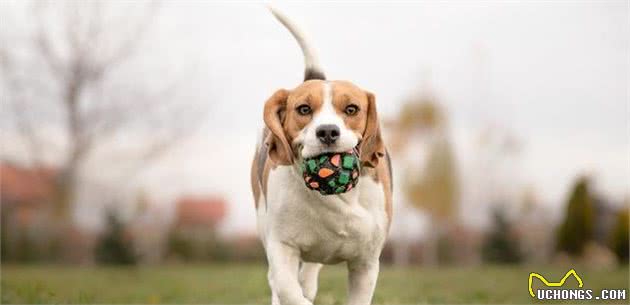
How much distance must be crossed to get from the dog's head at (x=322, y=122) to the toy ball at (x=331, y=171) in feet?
0.15

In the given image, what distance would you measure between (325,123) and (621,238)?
44.9 ft

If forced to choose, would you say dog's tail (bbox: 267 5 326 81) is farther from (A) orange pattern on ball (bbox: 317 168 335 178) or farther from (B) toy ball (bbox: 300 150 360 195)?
(A) orange pattern on ball (bbox: 317 168 335 178)

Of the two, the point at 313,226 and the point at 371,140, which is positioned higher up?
the point at 371,140

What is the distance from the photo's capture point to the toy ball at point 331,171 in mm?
4465

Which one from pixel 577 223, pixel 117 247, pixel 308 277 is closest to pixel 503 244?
pixel 577 223

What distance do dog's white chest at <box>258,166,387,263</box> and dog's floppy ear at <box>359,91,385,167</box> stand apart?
23cm

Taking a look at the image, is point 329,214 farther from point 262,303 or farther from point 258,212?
point 262,303

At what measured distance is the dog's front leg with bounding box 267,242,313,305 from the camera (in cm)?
484

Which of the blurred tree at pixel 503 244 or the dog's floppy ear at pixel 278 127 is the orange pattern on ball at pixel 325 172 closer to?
the dog's floppy ear at pixel 278 127

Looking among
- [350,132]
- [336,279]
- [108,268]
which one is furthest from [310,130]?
[108,268]

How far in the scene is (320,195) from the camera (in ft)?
16.1

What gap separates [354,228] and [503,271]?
36.5 ft

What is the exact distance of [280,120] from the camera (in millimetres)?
4738

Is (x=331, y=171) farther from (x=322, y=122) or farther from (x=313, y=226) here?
(x=313, y=226)
